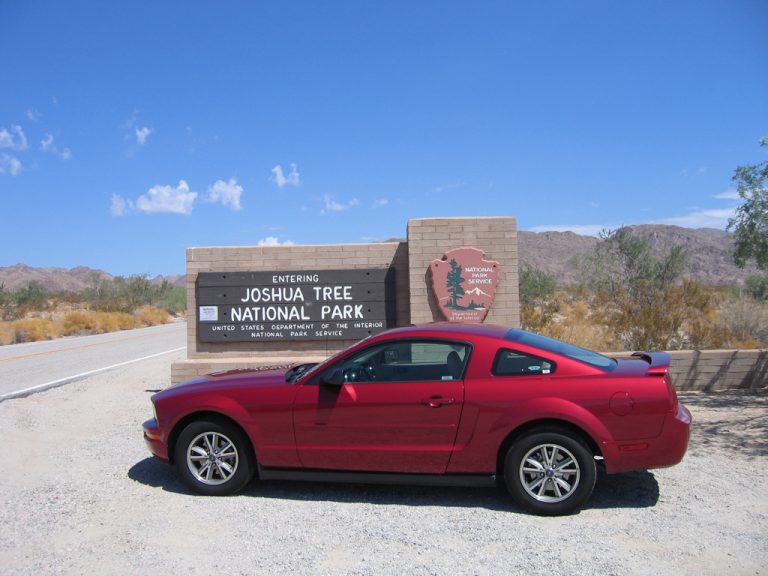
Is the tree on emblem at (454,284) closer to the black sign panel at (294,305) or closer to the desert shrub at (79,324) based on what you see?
the black sign panel at (294,305)

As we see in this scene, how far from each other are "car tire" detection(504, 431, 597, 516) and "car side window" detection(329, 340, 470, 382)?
798mm

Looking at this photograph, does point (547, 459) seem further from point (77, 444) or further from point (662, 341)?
point (662, 341)

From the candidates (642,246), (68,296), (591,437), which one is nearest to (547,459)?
(591,437)

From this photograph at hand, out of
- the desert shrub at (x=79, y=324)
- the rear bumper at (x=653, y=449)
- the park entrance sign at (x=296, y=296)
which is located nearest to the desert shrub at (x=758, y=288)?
the park entrance sign at (x=296, y=296)

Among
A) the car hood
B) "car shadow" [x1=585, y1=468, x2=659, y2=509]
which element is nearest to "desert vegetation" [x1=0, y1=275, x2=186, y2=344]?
the car hood

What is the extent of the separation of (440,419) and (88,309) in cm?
4786

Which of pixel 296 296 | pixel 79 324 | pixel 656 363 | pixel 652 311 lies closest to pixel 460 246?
pixel 296 296

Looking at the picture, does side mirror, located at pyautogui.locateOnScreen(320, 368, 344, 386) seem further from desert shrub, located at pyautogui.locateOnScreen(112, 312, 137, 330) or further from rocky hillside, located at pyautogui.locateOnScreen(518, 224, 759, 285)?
rocky hillside, located at pyautogui.locateOnScreen(518, 224, 759, 285)

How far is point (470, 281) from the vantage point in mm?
11148

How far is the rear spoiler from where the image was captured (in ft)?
17.9

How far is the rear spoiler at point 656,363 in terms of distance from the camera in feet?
17.9

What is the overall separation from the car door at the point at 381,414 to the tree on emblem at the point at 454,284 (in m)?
5.29

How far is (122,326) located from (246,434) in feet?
115

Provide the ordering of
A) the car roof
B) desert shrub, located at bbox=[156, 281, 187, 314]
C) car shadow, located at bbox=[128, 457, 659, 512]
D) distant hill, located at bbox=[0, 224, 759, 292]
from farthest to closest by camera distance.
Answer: distant hill, located at bbox=[0, 224, 759, 292]
desert shrub, located at bbox=[156, 281, 187, 314]
the car roof
car shadow, located at bbox=[128, 457, 659, 512]
